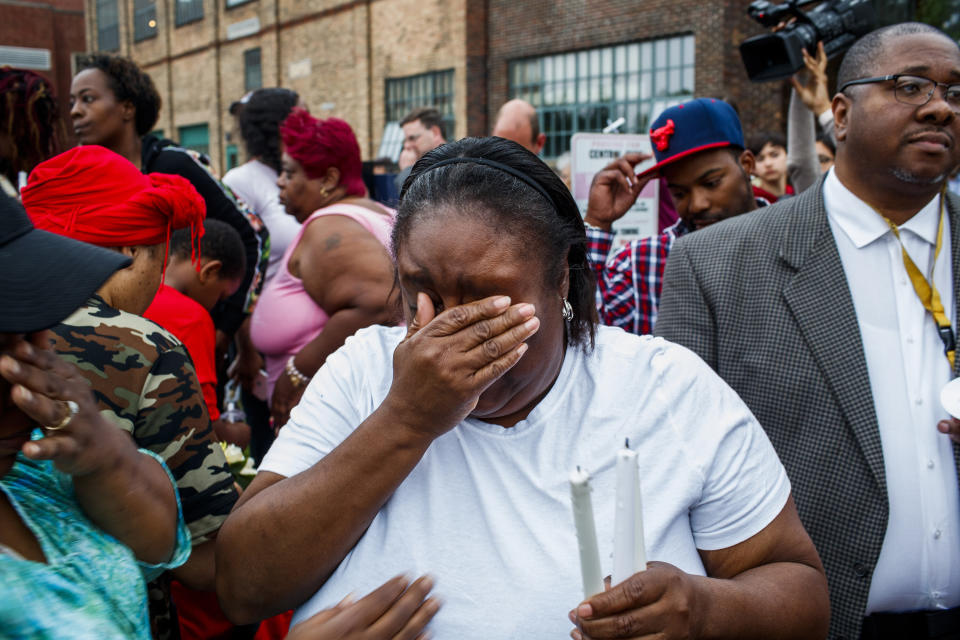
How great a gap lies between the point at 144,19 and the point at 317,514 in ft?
98.8

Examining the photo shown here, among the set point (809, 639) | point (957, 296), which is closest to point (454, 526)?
point (809, 639)

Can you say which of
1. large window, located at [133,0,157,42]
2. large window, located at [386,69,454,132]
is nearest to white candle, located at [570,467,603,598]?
large window, located at [386,69,454,132]

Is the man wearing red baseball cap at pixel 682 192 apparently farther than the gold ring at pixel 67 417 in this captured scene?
Yes

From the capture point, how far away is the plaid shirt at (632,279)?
3086 millimetres

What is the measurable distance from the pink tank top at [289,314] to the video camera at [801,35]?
6.25 ft

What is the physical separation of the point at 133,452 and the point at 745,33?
1440 cm

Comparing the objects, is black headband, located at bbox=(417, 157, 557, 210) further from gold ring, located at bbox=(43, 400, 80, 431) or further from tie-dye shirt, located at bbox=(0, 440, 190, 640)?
tie-dye shirt, located at bbox=(0, 440, 190, 640)

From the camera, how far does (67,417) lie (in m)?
1.22

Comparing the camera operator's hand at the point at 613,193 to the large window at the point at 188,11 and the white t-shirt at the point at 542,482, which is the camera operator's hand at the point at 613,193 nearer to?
the white t-shirt at the point at 542,482

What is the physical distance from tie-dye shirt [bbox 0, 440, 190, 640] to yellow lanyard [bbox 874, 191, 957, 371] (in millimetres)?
2142

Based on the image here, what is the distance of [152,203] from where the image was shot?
2.10m

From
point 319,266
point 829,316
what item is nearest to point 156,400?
point 319,266

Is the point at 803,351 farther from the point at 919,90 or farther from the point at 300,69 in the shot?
the point at 300,69

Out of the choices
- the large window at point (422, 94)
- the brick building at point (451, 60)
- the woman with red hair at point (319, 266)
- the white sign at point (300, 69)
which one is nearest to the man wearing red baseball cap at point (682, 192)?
the woman with red hair at point (319, 266)
